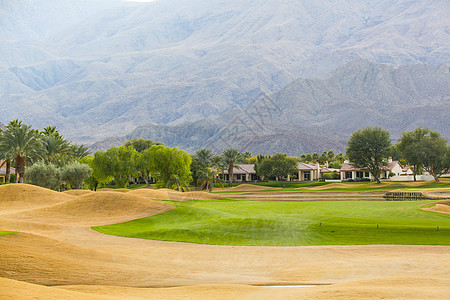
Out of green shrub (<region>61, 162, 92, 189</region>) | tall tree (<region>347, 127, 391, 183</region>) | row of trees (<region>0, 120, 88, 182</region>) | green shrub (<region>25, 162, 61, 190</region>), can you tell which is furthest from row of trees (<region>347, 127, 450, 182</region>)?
green shrub (<region>25, 162, 61, 190</region>)

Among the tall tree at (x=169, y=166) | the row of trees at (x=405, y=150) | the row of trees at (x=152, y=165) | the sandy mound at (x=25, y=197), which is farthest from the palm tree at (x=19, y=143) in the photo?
the row of trees at (x=405, y=150)

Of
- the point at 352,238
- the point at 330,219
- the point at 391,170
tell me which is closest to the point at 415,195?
the point at 330,219

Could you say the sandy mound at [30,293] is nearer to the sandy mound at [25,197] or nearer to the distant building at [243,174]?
the sandy mound at [25,197]

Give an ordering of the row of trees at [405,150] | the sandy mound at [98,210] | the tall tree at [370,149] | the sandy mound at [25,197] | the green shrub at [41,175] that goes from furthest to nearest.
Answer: the tall tree at [370,149]
the row of trees at [405,150]
the green shrub at [41,175]
the sandy mound at [25,197]
the sandy mound at [98,210]

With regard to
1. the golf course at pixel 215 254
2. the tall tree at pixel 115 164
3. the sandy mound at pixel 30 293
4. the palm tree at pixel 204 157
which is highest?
the palm tree at pixel 204 157

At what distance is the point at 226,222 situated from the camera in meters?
26.4

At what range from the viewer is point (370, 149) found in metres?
90.4

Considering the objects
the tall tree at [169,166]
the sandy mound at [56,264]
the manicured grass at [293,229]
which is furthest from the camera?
the tall tree at [169,166]

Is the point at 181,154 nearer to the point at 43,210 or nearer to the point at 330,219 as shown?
the point at 43,210

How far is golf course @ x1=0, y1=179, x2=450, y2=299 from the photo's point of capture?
11.2 m

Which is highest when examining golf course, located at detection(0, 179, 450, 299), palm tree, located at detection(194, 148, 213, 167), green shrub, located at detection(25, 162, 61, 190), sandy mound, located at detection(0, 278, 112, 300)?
palm tree, located at detection(194, 148, 213, 167)

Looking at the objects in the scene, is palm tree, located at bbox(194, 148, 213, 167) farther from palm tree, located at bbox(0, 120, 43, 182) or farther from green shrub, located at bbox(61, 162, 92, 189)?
palm tree, located at bbox(0, 120, 43, 182)

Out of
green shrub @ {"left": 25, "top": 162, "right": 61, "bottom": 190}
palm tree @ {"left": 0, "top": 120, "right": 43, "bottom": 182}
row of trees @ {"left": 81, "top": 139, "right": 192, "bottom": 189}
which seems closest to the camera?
green shrub @ {"left": 25, "top": 162, "right": 61, "bottom": 190}

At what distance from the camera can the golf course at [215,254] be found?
11195mm
